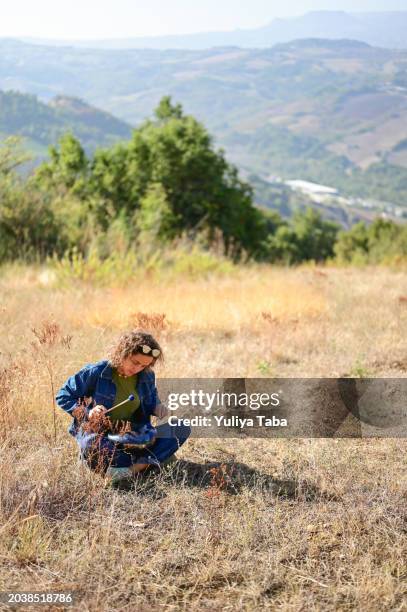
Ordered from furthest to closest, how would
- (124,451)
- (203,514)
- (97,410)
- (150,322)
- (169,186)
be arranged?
(169,186), (150,322), (124,451), (97,410), (203,514)

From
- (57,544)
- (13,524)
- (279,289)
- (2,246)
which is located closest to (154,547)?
(57,544)

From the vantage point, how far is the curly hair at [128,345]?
3543mm

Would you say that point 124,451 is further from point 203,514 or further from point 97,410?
point 203,514

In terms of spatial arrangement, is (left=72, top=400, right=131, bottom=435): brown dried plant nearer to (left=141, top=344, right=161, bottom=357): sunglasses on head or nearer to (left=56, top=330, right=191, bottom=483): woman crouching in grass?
(left=56, top=330, right=191, bottom=483): woman crouching in grass

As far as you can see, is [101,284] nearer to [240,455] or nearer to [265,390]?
[265,390]

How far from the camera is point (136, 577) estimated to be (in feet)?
8.96

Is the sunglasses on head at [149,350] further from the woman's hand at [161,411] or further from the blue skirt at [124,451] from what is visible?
the blue skirt at [124,451]

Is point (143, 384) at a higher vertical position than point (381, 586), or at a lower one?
higher

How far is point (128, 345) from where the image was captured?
3.55 meters

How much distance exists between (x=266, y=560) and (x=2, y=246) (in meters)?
9.23

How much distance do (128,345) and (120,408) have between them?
454 millimetres

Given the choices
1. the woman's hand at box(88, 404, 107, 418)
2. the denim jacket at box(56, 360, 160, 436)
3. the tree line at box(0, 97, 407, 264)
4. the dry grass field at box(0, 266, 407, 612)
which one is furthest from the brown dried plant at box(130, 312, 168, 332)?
the tree line at box(0, 97, 407, 264)

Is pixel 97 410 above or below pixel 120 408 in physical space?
above

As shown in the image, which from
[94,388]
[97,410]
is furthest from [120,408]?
[97,410]
